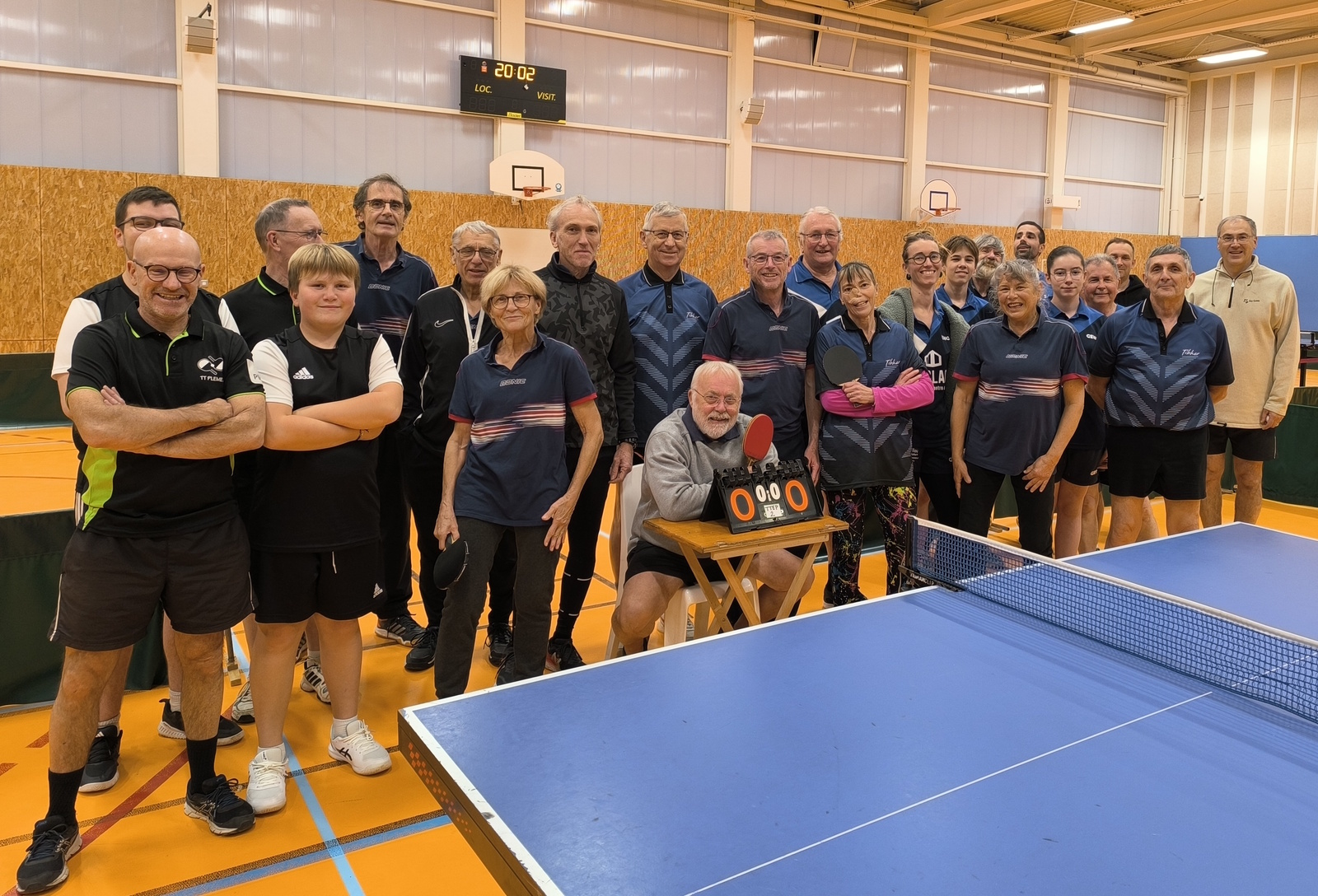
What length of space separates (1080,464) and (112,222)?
36.0 ft

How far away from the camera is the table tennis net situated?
84.8 inches

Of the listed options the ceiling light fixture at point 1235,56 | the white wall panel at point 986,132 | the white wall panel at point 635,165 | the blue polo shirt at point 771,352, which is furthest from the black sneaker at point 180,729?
the ceiling light fixture at point 1235,56

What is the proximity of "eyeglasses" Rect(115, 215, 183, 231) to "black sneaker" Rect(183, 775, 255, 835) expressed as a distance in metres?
1.83

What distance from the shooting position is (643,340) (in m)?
4.30

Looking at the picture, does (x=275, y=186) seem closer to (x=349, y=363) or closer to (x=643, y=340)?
(x=643, y=340)

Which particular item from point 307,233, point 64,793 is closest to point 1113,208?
point 307,233

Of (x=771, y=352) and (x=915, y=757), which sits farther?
(x=771, y=352)

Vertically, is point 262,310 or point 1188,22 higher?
point 1188,22

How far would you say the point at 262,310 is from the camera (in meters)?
3.38

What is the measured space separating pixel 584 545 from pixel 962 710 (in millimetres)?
2425

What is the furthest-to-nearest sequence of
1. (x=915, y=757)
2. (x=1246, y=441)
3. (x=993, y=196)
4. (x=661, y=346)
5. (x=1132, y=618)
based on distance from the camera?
(x=993, y=196)
(x=1246, y=441)
(x=661, y=346)
(x=1132, y=618)
(x=915, y=757)

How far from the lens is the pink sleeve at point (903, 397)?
13.7 feet

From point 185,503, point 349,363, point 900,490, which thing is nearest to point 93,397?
point 185,503

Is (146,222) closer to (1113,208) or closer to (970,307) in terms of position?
(970,307)
